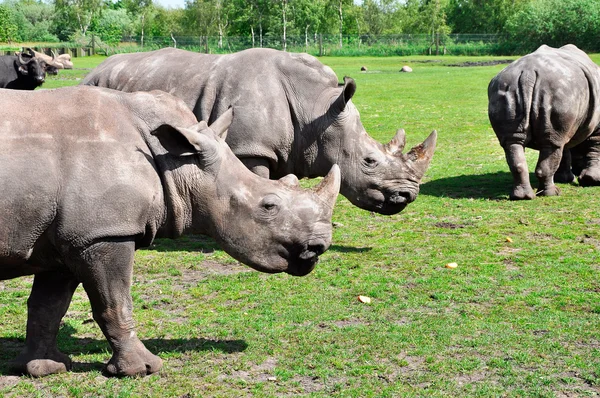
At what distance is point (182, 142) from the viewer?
494 cm

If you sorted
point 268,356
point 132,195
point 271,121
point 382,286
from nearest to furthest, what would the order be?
1. point 132,195
2. point 268,356
3. point 382,286
4. point 271,121

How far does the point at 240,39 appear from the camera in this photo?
6912cm

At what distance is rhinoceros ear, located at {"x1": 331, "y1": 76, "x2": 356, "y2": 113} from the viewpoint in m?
7.72

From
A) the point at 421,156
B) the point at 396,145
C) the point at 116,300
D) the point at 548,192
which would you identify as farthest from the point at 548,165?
the point at 116,300

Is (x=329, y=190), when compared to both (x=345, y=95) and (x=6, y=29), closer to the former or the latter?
(x=345, y=95)

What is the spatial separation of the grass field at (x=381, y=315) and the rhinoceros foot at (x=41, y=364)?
64 mm

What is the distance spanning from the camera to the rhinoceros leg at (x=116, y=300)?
474cm

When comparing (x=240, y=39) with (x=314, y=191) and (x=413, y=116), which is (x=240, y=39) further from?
(x=314, y=191)

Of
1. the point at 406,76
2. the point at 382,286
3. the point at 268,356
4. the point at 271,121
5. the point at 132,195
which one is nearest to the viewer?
the point at 132,195

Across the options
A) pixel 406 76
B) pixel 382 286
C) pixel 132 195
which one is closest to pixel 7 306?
pixel 132 195

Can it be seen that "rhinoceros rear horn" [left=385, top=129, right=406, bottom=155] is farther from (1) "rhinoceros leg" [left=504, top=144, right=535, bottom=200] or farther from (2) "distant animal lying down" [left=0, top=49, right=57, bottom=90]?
(2) "distant animal lying down" [left=0, top=49, right=57, bottom=90]

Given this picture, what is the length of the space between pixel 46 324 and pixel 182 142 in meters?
1.41

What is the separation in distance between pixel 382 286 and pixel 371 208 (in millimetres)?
1205

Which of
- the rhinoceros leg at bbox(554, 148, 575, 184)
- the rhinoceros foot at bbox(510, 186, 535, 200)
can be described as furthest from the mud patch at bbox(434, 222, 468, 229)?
the rhinoceros leg at bbox(554, 148, 575, 184)
